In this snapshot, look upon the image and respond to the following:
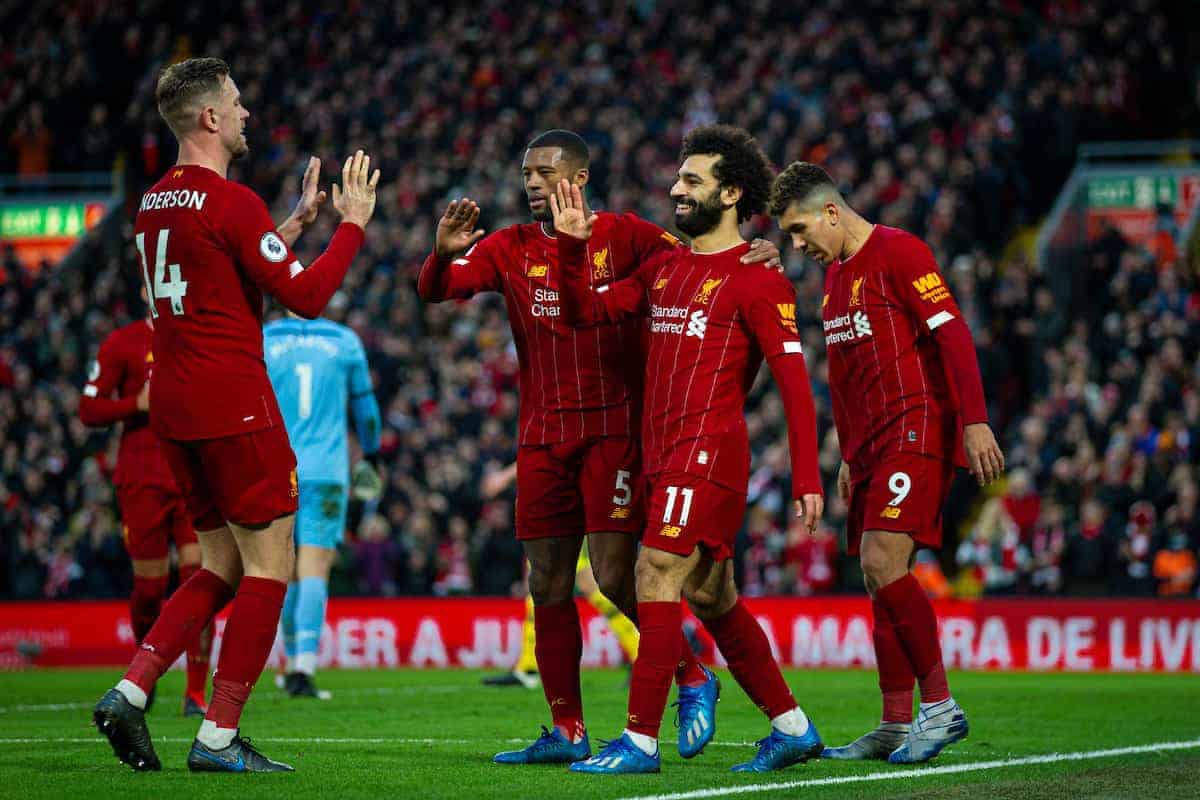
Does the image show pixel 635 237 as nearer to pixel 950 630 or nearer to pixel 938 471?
pixel 938 471

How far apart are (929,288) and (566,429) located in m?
1.71

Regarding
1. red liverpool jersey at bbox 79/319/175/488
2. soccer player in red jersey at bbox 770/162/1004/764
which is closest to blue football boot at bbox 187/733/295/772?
soccer player in red jersey at bbox 770/162/1004/764

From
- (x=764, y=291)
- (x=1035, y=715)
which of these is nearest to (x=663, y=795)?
(x=764, y=291)

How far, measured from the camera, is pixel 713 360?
7.23 metres

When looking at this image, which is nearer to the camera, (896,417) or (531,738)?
(896,417)

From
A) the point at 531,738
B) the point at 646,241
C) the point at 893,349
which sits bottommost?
the point at 531,738

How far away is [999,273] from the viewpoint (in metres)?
22.5

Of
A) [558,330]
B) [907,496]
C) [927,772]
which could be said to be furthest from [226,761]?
[907,496]

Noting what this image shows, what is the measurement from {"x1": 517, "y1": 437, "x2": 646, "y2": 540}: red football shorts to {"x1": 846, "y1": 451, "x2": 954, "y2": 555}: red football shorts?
1.05m

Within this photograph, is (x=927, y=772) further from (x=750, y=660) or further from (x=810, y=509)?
(x=810, y=509)

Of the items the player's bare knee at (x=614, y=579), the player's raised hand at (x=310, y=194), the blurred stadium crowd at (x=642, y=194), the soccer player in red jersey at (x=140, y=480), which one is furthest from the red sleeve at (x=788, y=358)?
the blurred stadium crowd at (x=642, y=194)

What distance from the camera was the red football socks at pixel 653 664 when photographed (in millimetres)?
6969

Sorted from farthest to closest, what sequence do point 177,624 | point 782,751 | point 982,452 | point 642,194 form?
1. point 642,194
2. point 982,452
3. point 782,751
4. point 177,624

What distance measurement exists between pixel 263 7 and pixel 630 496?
24374 mm
